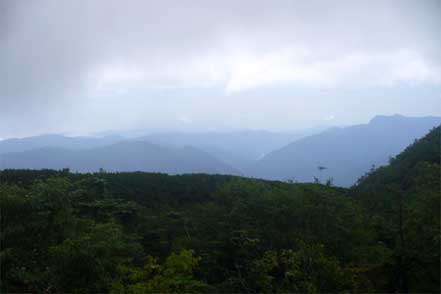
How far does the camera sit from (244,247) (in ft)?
36.6

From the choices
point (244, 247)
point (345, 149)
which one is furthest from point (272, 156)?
Result: point (244, 247)

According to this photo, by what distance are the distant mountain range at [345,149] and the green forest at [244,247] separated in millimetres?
105589

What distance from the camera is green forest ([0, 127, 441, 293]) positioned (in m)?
5.95

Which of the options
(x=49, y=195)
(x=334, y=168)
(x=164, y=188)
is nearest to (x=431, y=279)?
(x=49, y=195)

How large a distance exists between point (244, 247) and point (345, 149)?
15344 centimetres

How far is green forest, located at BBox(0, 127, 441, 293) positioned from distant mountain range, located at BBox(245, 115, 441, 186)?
346 ft

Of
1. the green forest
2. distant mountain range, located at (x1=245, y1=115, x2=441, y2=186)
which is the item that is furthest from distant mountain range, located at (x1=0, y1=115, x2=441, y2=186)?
the green forest

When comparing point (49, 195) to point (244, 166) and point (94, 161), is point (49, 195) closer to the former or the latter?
point (94, 161)

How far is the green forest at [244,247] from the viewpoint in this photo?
5949mm

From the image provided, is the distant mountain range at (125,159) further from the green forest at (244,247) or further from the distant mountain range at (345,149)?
the green forest at (244,247)

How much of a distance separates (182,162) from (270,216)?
4304 inches

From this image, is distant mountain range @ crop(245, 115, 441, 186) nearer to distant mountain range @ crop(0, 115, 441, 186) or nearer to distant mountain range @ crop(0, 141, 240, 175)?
distant mountain range @ crop(0, 115, 441, 186)

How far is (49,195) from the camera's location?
694 centimetres

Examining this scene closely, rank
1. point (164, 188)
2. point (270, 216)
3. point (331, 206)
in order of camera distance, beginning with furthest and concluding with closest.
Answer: point (164, 188), point (270, 216), point (331, 206)
